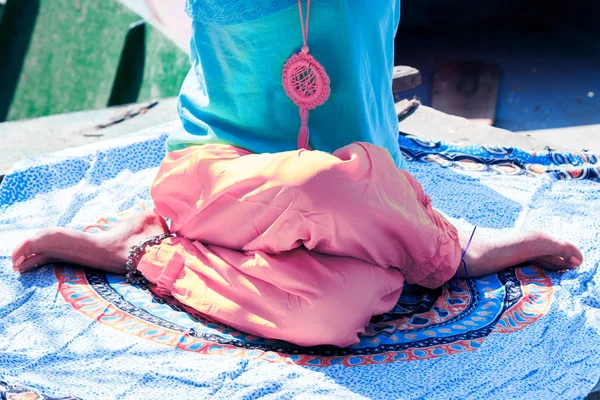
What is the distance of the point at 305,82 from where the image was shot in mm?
1652

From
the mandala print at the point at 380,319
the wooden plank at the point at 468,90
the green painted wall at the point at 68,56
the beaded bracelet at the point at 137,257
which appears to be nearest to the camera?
the mandala print at the point at 380,319

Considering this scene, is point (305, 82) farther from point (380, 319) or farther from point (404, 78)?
point (404, 78)

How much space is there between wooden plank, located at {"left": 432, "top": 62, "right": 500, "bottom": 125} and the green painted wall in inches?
58.9

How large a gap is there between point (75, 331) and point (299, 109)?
666 mm

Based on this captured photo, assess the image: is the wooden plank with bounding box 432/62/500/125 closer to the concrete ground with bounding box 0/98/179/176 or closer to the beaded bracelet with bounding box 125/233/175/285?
the concrete ground with bounding box 0/98/179/176

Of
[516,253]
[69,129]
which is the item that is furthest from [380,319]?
[69,129]

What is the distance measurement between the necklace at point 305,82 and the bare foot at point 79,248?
18.7 inches

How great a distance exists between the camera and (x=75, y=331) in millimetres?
1632

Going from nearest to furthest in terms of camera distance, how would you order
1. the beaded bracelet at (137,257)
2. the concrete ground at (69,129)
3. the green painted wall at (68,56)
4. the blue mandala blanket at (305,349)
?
the blue mandala blanket at (305,349)
the beaded bracelet at (137,257)
the concrete ground at (69,129)
the green painted wall at (68,56)

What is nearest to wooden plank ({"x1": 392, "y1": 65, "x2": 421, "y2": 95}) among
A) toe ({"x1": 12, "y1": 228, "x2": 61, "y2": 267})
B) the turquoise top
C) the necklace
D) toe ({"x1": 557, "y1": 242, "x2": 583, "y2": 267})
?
the turquoise top

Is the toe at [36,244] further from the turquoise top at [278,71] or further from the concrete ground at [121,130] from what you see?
the concrete ground at [121,130]

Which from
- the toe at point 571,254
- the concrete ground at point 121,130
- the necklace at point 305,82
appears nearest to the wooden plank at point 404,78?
the concrete ground at point 121,130

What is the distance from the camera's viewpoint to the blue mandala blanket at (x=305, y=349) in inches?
57.3

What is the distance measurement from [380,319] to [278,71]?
0.58m
